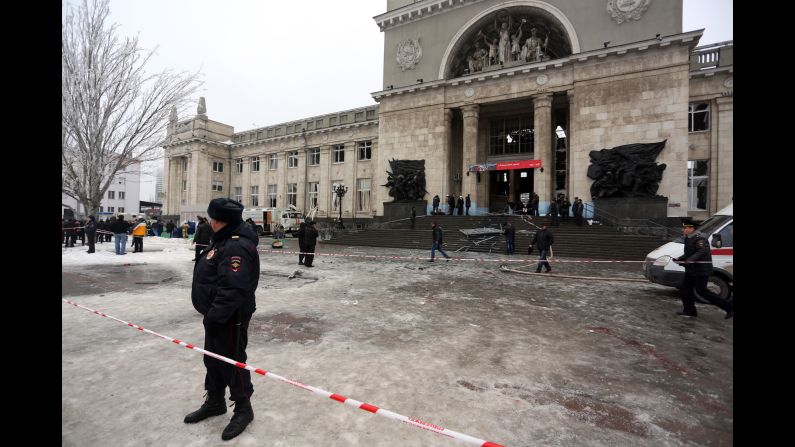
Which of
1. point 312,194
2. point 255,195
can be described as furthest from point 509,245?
point 255,195

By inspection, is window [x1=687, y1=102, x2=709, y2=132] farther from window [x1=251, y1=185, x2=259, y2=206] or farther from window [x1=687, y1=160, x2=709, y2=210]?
window [x1=251, y1=185, x2=259, y2=206]

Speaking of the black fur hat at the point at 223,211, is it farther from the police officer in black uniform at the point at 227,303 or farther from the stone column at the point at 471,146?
the stone column at the point at 471,146

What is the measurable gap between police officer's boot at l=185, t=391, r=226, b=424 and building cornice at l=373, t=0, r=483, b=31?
96.9 ft

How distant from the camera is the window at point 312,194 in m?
36.7

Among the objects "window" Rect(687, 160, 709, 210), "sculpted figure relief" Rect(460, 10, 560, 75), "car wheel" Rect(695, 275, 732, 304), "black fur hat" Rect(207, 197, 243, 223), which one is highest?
"sculpted figure relief" Rect(460, 10, 560, 75)

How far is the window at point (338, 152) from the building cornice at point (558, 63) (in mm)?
8496

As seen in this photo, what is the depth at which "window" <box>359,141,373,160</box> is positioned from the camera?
1310 inches

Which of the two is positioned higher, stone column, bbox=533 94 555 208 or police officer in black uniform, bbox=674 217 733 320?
stone column, bbox=533 94 555 208

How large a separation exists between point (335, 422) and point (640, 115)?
2396 centimetres

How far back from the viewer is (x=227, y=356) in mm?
2756

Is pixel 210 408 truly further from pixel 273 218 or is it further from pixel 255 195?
pixel 255 195

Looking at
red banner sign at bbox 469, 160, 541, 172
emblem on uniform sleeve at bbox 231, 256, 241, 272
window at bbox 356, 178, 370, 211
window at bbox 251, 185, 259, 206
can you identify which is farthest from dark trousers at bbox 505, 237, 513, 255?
window at bbox 251, 185, 259, 206

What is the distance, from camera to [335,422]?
2.72 meters
